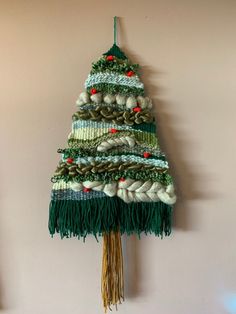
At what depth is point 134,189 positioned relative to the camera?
876 mm

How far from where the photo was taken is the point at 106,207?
0.89m

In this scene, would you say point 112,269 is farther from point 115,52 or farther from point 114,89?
point 115,52

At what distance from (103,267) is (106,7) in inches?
33.8

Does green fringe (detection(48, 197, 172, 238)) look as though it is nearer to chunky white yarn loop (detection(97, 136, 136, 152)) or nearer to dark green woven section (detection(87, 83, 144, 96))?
chunky white yarn loop (detection(97, 136, 136, 152))

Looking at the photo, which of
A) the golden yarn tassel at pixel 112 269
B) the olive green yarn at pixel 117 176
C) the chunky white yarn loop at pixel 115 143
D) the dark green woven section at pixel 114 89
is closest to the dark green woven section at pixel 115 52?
the dark green woven section at pixel 114 89

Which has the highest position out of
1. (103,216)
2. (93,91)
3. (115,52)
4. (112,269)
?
(115,52)

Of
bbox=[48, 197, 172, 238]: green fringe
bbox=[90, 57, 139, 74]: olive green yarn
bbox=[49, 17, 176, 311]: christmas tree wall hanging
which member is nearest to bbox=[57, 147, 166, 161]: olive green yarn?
bbox=[49, 17, 176, 311]: christmas tree wall hanging

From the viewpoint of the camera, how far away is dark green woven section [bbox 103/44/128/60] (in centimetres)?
95

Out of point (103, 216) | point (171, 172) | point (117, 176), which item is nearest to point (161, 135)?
point (171, 172)

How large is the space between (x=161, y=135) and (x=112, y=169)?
0.78 ft

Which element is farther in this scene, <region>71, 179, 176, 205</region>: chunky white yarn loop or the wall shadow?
the wall shadow

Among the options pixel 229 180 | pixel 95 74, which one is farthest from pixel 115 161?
pixel 229 180

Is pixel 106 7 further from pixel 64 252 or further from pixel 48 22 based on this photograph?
pixel 64 252

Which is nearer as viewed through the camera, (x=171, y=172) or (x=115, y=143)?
(x=115, y=143)
